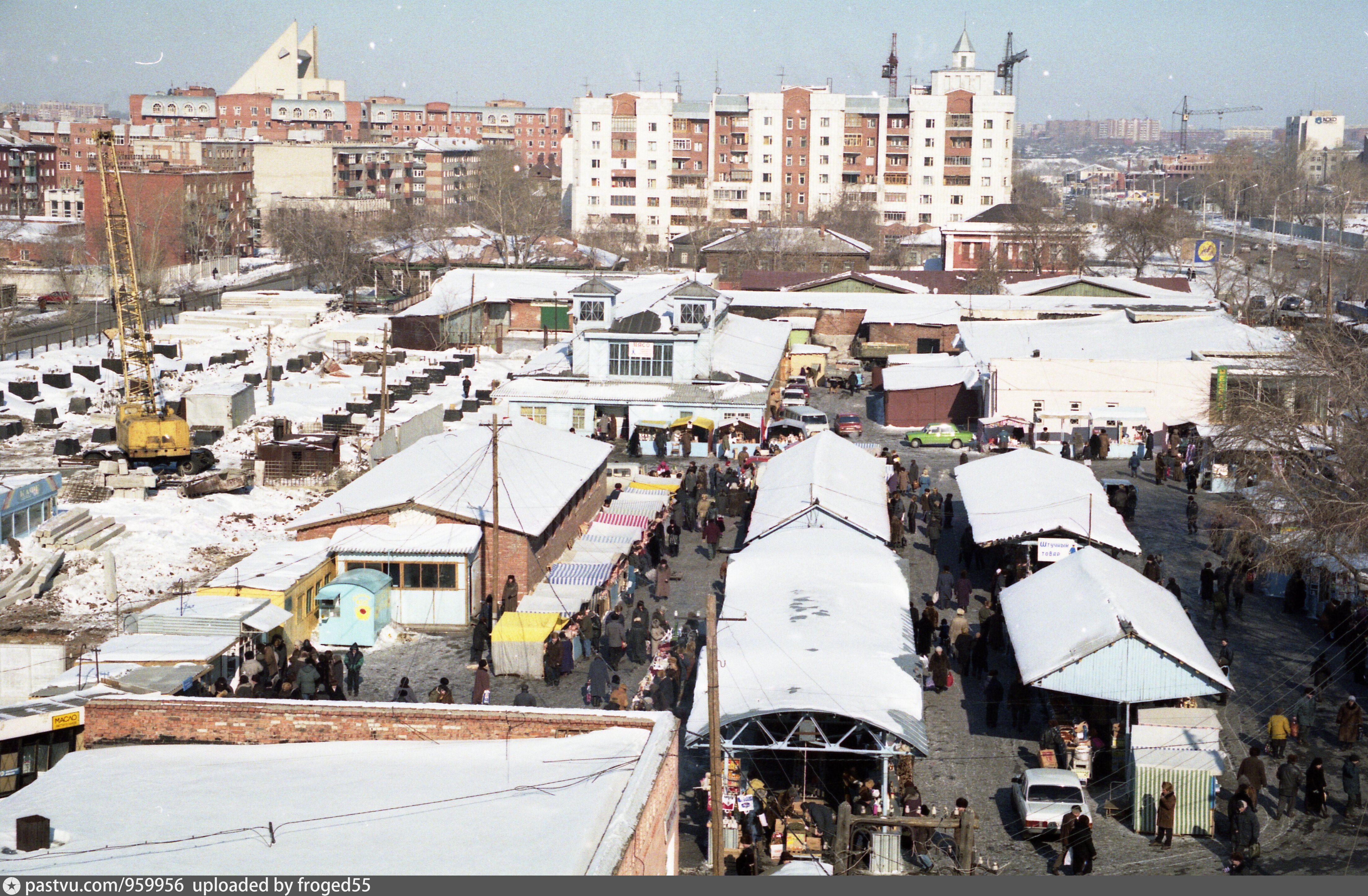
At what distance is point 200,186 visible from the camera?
71062 mm

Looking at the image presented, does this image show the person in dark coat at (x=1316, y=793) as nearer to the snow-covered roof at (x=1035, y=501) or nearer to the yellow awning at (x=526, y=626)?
the snow-covered roof at (x=1035, y=501)

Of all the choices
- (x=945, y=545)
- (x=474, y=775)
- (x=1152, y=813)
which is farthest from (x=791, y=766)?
(x=945, y=545)

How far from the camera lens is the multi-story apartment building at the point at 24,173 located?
84.1 metres

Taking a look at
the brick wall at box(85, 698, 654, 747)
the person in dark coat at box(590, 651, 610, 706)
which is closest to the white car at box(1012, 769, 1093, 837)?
the brick wall at box(85, 698, 654, 747)

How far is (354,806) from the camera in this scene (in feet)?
30.5

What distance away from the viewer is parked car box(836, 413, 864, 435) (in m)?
32.0

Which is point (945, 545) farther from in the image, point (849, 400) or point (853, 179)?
point (853, 179)

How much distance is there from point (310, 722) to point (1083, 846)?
6.38 meters

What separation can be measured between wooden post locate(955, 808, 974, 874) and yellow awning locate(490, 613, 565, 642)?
6.51m

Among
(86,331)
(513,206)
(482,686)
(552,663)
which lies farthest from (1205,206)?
(482,686)

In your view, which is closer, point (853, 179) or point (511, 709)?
point (511, 709)

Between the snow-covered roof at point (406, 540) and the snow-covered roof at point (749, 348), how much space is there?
13.5m

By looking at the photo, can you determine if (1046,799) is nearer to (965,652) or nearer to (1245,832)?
(1245,832)

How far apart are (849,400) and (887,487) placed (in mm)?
11535
